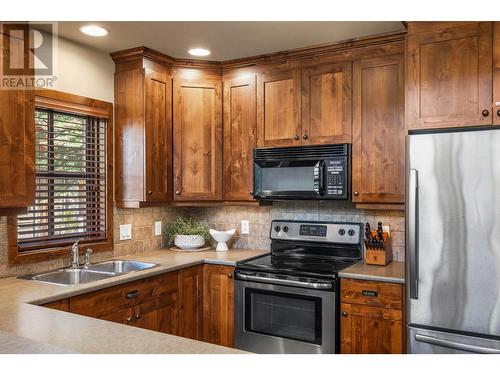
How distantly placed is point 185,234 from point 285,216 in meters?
0.83

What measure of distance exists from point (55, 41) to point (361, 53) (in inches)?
78.4

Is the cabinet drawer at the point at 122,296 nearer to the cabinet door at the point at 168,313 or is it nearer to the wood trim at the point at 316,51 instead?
the cabinet door at the point at 168,313

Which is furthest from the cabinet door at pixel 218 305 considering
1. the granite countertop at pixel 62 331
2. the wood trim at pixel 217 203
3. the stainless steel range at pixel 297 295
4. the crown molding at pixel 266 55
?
the crown molding at pixel 266 55


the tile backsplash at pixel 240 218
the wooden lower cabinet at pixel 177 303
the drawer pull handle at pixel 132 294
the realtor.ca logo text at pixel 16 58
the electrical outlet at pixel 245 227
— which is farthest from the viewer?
the electrical outlet at pixel 245 227

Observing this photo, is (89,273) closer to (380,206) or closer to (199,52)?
(199,52)

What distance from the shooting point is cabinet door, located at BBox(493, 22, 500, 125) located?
2271 millimetres

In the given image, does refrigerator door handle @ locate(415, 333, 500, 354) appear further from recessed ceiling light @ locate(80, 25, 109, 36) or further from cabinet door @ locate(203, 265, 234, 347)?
recessed ceiling light @ locate(80, 25, 109, 36)

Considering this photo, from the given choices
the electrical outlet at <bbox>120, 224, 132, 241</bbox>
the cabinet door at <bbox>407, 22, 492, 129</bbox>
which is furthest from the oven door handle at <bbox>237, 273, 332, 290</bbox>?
the cabinet door at <bbox>407, 22, 492, 129</bbox>

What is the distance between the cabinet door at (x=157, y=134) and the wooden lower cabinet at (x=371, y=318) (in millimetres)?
1471

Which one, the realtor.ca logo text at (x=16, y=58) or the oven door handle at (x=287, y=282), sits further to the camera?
the oven door handle at (x=287, y=282)

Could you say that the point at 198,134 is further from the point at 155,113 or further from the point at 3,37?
the point at 3,37

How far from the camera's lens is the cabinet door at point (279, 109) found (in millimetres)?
3182

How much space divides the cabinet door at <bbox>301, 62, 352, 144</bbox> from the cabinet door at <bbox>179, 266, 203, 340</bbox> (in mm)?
1232

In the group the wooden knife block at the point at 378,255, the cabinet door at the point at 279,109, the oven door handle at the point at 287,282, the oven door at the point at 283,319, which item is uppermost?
the cabinet door at the point at 279,109
